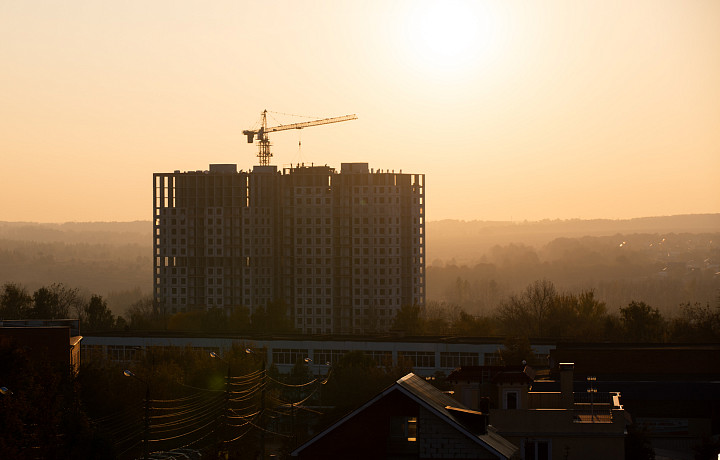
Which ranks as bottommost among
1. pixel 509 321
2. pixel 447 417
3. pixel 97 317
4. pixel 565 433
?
pixel 509 321

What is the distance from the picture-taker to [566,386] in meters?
37.6

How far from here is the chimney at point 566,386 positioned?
1463 inches

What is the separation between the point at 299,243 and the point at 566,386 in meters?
122

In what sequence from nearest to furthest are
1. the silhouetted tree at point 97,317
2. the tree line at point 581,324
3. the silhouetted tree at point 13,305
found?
the tree line at point 581,324 → the silhouetted tree at point 13,305 → the silhouetted tree at point 97,317

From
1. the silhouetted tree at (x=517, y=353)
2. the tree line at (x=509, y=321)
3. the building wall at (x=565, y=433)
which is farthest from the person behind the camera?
the tree line at (x=509, y=321)

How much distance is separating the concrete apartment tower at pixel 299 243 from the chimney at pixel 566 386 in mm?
113901

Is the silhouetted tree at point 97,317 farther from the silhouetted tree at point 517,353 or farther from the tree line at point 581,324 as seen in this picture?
the silhouetted tree at point 517,353

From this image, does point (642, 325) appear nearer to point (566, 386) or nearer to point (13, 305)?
Result: point (566, 386)

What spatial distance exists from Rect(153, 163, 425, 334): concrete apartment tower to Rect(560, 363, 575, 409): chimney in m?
114

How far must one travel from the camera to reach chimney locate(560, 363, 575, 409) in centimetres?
3716

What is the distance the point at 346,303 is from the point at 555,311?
47046mm

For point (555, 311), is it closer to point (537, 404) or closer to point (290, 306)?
point (290, 306)

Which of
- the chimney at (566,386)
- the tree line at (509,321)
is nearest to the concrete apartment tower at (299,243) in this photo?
the tree line at (509,321)

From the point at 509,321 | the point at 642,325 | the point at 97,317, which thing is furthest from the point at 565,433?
the point at 97,317
